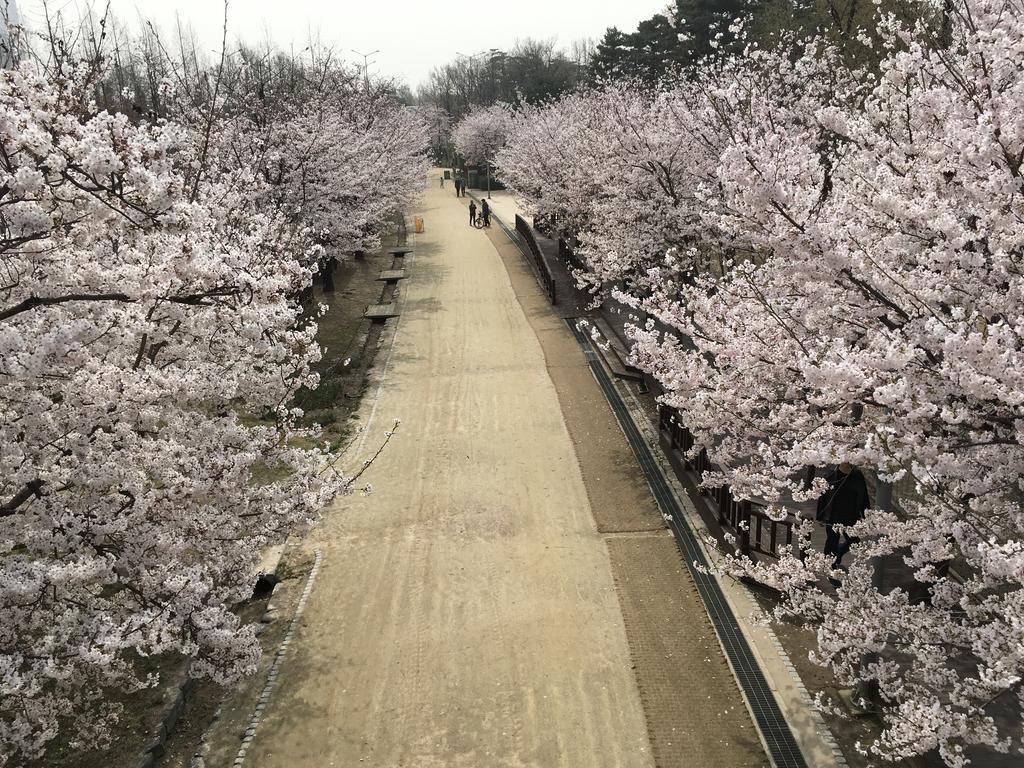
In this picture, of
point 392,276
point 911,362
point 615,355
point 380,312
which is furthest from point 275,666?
point 392,276

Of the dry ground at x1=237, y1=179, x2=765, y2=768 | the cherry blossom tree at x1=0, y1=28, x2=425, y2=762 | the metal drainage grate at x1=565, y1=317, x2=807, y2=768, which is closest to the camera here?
the cherry blossom tree at x1=0, y1=28, x2=425, y2=762

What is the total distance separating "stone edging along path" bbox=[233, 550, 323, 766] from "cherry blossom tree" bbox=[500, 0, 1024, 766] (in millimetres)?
5863

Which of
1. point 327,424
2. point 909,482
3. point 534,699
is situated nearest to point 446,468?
point 327,424

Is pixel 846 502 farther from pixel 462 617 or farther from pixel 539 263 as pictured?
pixel 539 263

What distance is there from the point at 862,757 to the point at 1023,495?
317 centimetres

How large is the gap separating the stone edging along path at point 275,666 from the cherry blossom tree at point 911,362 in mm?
5863

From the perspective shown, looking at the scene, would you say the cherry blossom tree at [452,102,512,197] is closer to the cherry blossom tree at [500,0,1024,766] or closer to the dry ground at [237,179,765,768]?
the dry ground at [237,179,765,768]

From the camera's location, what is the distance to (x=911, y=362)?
5316mm

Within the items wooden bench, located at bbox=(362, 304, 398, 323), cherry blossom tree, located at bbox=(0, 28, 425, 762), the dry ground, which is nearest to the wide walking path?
the dry ground

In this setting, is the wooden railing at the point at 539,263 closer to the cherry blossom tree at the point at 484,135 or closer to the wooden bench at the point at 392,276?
the wooden bench at the point at 392,276

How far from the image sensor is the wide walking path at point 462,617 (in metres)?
7.70

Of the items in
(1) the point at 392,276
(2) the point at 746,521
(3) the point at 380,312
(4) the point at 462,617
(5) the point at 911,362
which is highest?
(5) the point at 911,362

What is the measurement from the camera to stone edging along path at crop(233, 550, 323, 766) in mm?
7746

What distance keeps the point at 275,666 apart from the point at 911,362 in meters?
7.82
